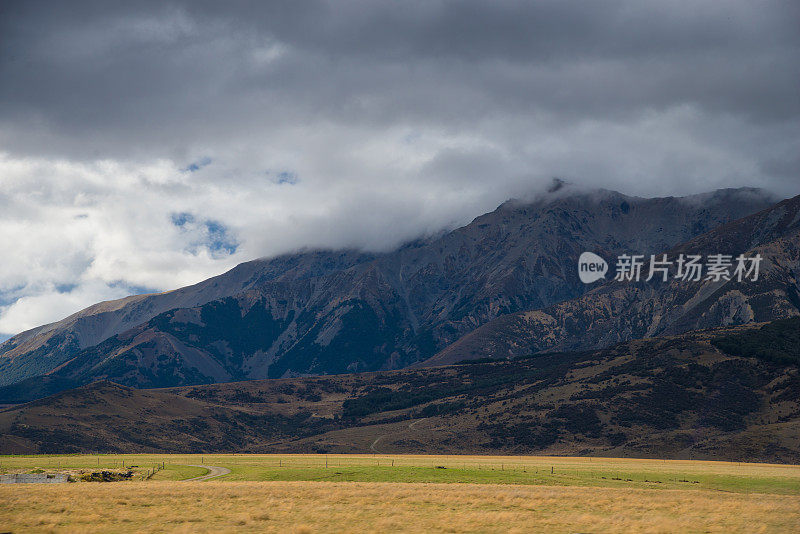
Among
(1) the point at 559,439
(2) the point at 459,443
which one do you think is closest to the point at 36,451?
(2) the point at 459,443

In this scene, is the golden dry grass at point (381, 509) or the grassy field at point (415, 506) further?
the grassy field at point (415, 506)

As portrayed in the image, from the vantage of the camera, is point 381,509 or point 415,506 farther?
point 415,506

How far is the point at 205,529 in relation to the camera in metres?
37.8

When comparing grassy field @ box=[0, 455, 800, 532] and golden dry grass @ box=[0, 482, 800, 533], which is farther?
grassy field @ box=[0, 455, 800, 532]

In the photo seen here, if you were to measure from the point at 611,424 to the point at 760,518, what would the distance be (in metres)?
147

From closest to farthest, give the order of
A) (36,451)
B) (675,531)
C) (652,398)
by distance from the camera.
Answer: (675,531) < (36,451) < (652,398)

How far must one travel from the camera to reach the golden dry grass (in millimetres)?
38875

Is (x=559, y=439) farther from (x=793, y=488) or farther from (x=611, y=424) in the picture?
(x=793, y=488)

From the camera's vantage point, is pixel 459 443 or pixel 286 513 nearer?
pixel 286 513

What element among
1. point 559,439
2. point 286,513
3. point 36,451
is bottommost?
point 559,439

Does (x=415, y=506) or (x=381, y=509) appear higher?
(x=381, y=509)

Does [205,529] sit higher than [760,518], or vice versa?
[205,529]

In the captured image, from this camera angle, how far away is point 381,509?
45438mm

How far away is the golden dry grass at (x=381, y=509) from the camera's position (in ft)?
128
